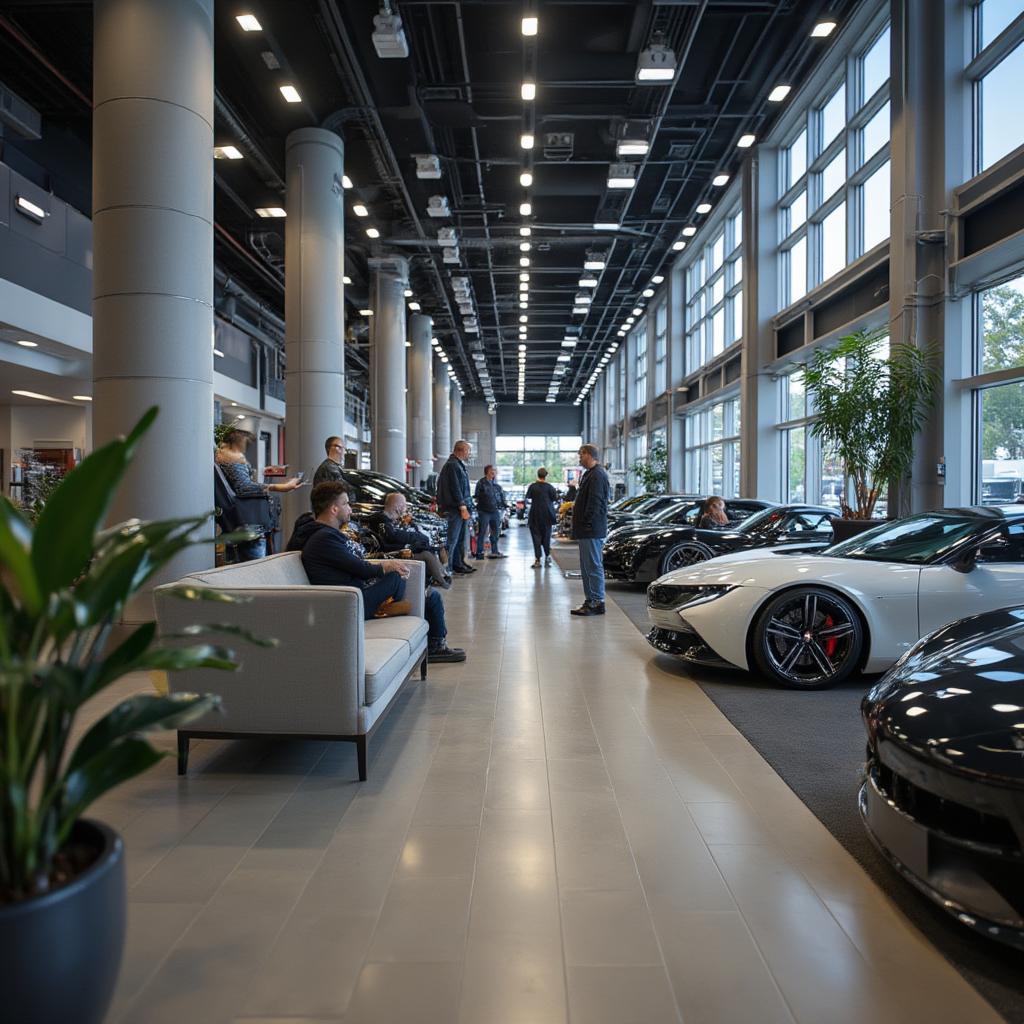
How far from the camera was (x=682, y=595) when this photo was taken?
558 cm

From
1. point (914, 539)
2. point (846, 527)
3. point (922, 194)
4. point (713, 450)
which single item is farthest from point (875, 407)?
point (713, 450)

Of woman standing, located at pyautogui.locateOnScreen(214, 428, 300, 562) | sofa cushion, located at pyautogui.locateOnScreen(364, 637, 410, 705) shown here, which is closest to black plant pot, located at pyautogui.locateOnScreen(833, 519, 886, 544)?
woman standing, located at pyautogui.locateOnScreen(214, 428, 300, 562)

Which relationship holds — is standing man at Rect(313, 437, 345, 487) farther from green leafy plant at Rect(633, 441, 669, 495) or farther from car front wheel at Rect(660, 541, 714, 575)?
green leafy plant at Rect(633, 441, 669, 495)

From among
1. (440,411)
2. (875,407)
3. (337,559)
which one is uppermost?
(440,411)

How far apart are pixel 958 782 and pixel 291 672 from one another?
2.44 meters

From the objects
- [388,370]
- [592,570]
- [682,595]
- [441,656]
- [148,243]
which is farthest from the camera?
[388,370]

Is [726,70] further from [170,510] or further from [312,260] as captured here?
[170,510]

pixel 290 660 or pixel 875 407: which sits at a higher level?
pixel 875 407

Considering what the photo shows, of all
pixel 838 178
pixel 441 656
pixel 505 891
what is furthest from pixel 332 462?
pixel 838 178

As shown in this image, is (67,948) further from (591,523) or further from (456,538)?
(456,538)

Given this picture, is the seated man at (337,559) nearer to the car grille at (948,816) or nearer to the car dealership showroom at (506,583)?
the car dealership showroom at (506,583)

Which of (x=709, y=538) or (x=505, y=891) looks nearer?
(x=505, y=891)

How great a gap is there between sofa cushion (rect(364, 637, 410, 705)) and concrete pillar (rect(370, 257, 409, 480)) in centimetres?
1615

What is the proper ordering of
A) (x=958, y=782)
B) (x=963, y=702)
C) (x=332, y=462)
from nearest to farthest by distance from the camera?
1. (x=958, y=782)
2. (x=963, y=702)
3. (x=332, y=462)
